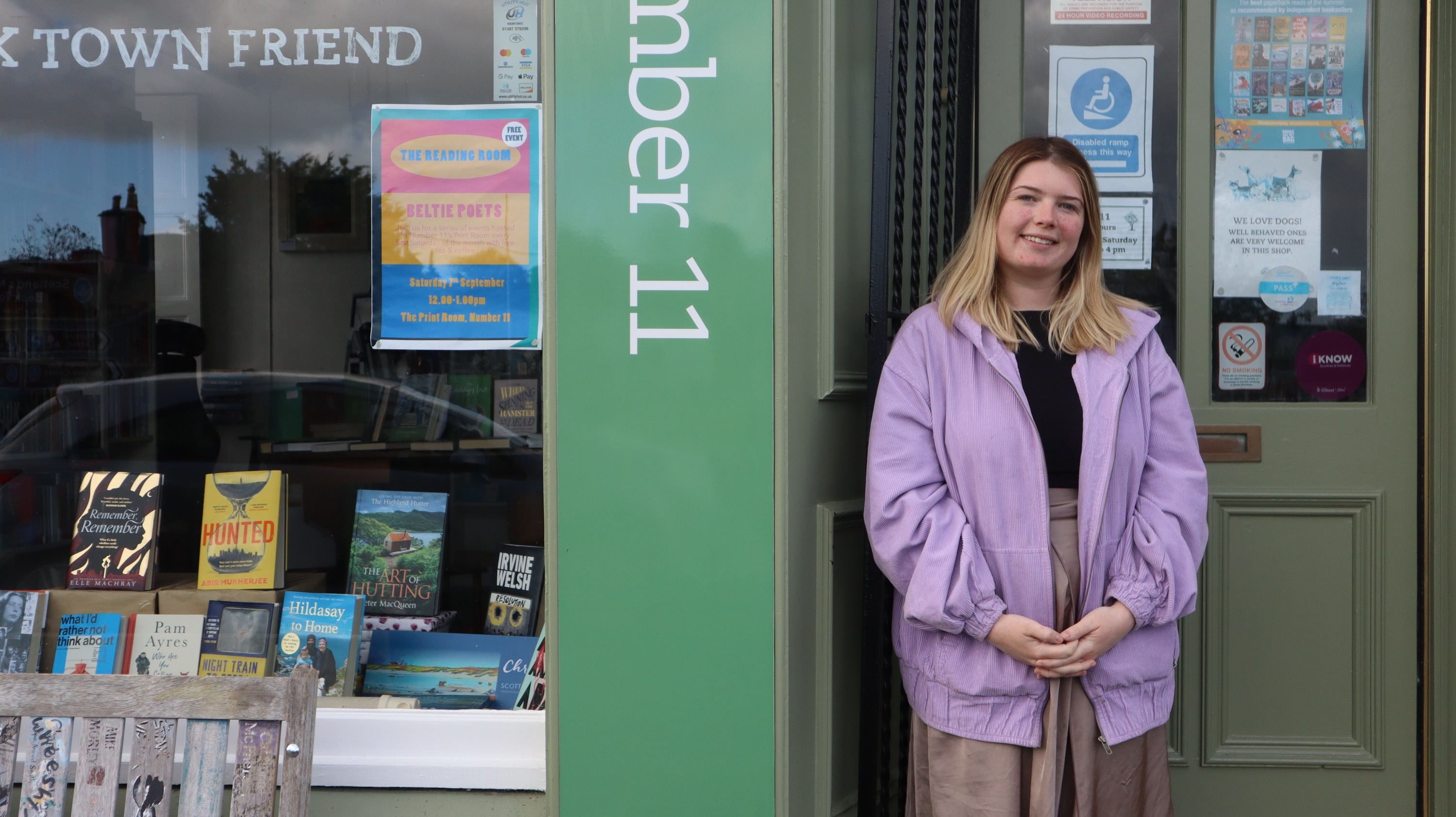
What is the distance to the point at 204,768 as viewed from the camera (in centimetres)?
214

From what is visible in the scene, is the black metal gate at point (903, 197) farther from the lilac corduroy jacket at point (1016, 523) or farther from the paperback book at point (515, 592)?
the paperback book at point (515, 592)

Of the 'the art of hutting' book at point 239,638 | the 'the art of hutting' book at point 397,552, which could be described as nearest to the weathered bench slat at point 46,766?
the 'the art of hutting' book at point 239,638

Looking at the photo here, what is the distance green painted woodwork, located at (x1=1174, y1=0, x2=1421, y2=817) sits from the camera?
2.53 metres

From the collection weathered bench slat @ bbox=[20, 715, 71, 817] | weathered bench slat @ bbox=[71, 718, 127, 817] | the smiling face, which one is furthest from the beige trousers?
weathered bench slat @ bbox=[20, 715, 71, 817]

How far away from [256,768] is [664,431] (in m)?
1.08

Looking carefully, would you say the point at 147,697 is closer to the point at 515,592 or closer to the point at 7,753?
the point at 7,753

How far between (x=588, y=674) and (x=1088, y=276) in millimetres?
1287

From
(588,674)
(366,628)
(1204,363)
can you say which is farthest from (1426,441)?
(366,628)

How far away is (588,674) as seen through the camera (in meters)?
2.16

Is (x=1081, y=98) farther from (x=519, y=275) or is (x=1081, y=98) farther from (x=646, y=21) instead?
(x=519, y=275)

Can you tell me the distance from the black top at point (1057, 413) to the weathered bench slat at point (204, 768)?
174 centimetres

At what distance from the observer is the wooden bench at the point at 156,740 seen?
6.96 ft

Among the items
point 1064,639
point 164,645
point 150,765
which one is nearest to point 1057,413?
point 1064,639

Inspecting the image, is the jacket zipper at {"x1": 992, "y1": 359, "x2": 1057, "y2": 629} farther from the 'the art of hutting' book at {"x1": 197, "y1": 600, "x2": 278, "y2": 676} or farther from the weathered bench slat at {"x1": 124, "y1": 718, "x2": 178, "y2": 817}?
the 'the art of hutting' book at {"x1": 197, "y1": 600, "x2": 278, "y2": 676}
